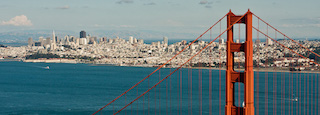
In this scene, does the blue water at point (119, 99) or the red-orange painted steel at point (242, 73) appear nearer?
the red-orange painted steel at point (242, 73)

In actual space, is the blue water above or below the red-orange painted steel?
below

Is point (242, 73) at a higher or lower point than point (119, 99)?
higher

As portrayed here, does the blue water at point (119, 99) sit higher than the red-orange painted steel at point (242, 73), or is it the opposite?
the red-orange painted steel at point (242, 73)

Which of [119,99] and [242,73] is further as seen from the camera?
[119,99]

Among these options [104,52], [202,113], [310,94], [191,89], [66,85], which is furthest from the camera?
[104,52]

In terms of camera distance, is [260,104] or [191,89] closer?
[260,104]

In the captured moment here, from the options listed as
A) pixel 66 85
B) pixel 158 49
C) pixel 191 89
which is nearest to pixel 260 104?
pixel 191 89

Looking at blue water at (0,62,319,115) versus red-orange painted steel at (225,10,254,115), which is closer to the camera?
red-orange painted steel at (225,10,254,115)

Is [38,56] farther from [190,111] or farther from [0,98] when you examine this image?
[190,111]
